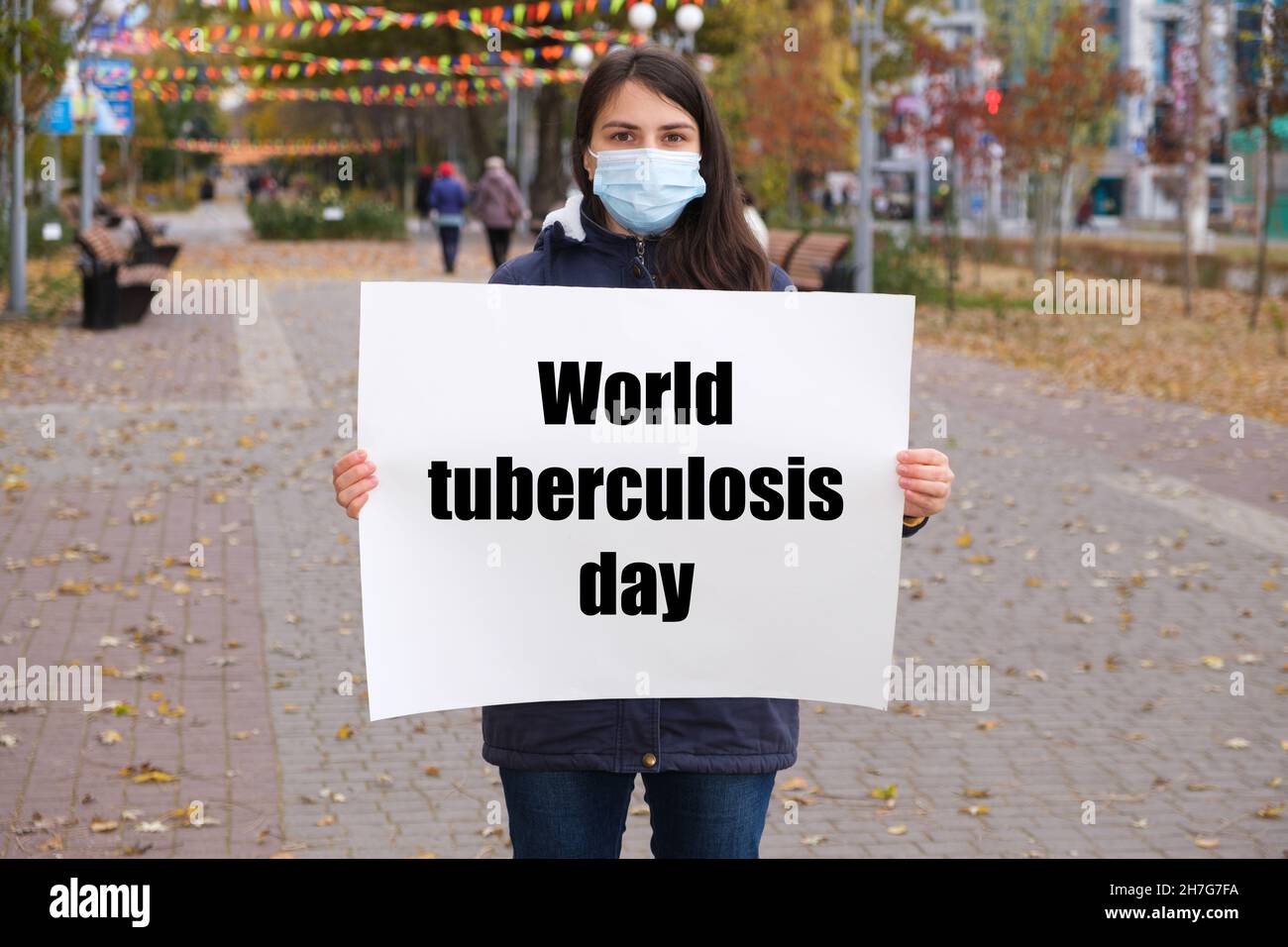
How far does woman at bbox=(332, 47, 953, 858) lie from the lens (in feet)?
9.86

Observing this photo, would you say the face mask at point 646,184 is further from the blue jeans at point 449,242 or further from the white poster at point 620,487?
the blue jeans at point 449,242

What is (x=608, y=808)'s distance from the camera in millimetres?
3064

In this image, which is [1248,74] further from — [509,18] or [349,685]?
[509,18]

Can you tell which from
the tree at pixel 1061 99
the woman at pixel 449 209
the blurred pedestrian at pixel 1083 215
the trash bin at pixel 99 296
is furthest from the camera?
the blurred pedestrian at pixel 1083 215

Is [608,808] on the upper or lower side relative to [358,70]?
lower

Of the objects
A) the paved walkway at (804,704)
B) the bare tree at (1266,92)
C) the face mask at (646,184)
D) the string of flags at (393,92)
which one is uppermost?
the string of flags at (393,92)

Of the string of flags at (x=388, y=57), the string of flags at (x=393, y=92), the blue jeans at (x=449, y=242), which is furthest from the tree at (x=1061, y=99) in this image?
the string of flags at (x=393, y=92)

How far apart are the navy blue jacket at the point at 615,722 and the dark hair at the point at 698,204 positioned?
0.17 feet

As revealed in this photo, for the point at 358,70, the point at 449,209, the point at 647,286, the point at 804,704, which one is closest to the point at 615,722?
the point at 647,286

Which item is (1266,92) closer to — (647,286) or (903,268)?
(903,268)

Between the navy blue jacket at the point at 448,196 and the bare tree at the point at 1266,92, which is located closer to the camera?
the bare tree at the point at 1266,92

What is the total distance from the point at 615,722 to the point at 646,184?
93 centimetres

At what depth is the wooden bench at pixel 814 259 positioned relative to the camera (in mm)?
21312

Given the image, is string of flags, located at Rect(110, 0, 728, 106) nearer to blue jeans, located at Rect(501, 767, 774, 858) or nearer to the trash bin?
the trash bin
